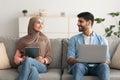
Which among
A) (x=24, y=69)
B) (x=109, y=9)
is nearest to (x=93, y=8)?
(x=109, y=9)

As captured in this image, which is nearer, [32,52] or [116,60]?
[32,52]

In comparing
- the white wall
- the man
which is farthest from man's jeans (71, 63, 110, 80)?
the white wall

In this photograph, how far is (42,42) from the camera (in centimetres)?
369

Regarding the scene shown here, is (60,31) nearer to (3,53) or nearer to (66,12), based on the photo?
(66,12)

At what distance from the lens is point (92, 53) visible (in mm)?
3258

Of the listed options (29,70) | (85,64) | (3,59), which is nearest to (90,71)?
(85,64)

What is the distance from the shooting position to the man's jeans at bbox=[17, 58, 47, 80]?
3252 millimetres

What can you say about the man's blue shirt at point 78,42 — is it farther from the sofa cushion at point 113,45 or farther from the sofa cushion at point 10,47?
the sofa cushion at point 10,47

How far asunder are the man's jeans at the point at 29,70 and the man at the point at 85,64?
1.30ft

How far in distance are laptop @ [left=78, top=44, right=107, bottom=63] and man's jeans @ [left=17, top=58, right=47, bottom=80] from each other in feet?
1.70

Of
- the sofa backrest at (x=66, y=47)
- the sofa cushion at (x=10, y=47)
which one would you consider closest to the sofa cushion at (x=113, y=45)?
the sofa backrest at (x=66, y=47)

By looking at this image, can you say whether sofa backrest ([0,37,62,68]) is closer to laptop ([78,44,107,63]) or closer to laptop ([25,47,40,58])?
laptop ([25,47,40,58])

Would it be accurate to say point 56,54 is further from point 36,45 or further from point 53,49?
point 36,45

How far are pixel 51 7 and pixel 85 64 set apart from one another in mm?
4162
